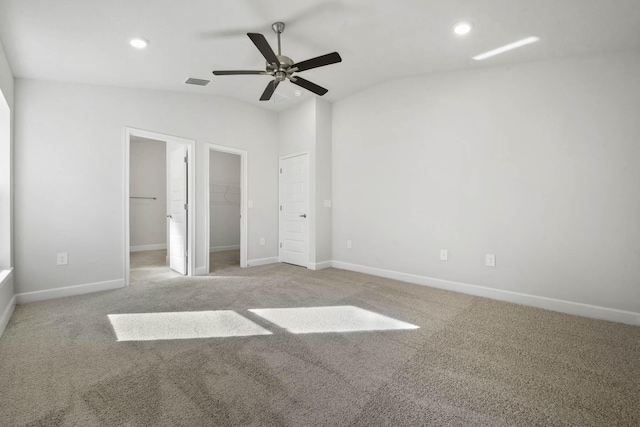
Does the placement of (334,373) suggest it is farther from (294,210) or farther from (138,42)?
(294,210)

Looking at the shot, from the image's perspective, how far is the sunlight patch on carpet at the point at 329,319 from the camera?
8.14 feet

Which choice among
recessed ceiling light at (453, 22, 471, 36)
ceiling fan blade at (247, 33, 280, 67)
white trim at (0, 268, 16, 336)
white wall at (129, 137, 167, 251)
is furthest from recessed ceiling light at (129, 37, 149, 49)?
white wall at (129, 137, 167, 251)

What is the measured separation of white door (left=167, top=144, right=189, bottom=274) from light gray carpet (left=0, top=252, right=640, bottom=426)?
5.28 feet

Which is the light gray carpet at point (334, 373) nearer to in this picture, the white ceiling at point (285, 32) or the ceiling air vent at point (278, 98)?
the white ceiling at point (285, 32)

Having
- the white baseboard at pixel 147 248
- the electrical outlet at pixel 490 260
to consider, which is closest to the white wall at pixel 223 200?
the white baseboard at pixel 147 248

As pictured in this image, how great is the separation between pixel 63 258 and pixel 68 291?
0.38 m

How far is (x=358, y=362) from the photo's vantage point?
6.35ft

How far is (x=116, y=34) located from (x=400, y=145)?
3382 mm

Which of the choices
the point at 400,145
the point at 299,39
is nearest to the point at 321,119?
the point at 400,145

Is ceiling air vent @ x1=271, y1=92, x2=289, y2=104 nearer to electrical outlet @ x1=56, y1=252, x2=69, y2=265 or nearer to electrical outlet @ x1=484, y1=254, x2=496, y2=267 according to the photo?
electrical outlet @ x1=56, y1=252, x2=69, y2=265

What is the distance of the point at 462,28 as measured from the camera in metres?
2.69

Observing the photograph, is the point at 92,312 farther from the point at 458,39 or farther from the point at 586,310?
the point at 586,310

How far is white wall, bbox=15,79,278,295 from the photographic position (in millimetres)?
3105

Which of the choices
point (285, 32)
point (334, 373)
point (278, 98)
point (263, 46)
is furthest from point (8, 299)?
point (278, 98)
